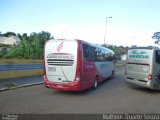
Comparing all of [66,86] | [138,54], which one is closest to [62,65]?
[66,86]

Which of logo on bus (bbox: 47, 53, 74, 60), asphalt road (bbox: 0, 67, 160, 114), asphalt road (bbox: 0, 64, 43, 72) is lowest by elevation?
asphalt road (bbox: 0, 67, 160, 114)

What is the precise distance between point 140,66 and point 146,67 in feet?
1.68

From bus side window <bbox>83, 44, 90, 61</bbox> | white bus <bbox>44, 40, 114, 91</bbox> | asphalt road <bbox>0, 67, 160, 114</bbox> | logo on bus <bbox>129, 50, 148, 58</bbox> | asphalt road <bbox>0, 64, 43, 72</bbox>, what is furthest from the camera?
asphalt road <bbox>0, 64, 43, 72</bbox>

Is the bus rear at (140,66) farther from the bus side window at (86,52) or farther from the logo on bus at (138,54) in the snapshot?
the bus side window at (86,52)

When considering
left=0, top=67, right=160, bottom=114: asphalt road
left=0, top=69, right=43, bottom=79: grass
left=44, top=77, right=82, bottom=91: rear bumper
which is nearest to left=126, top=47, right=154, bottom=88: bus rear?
left=0, top=67, right=160, bottom=114: asphalt road

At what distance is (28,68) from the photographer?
19.2 m

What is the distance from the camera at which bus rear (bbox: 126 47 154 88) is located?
13008mm

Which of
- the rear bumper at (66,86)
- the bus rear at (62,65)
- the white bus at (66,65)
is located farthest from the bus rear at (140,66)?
the bus rear at (62,65)

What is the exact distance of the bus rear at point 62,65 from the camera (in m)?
11.2

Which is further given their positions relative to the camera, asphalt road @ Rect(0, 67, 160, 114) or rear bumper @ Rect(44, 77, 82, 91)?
rear bumper @ Rect(44, 77, 82, 91)

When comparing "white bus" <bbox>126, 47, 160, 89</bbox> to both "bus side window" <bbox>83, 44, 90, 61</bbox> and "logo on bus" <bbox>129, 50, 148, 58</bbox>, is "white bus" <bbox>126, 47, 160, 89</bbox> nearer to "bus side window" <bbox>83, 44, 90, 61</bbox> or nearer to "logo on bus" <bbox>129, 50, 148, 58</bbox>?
"logo on bus" <bbox>129, 50, 148, 58</bbox>

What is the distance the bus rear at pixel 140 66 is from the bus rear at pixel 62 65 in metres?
4.47

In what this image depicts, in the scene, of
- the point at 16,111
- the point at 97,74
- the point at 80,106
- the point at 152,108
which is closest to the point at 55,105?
the point at 80,106

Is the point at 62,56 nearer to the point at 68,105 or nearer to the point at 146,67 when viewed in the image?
the point at 68,105
